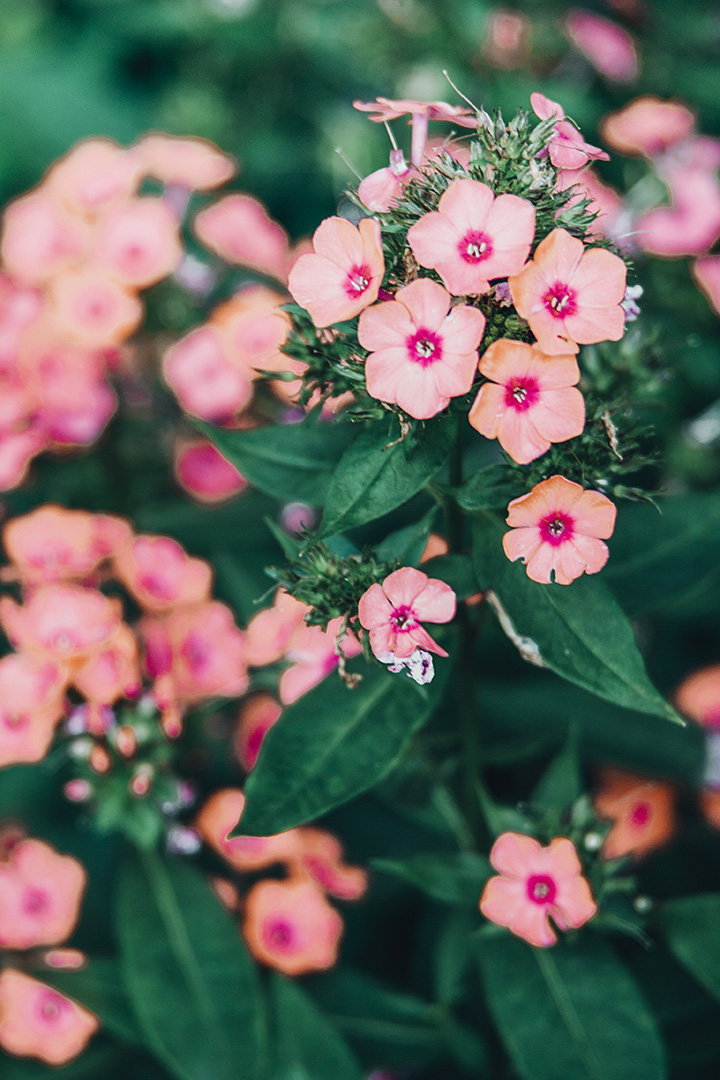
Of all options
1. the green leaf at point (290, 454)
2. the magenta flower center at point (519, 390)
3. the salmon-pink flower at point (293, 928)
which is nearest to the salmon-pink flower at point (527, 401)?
the magenta flower center at point (519, 390)

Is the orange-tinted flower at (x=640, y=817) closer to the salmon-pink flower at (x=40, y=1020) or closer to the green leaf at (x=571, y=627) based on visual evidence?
the green leaf at (x=571, y=627)

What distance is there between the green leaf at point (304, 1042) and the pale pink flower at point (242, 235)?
1.37 meters

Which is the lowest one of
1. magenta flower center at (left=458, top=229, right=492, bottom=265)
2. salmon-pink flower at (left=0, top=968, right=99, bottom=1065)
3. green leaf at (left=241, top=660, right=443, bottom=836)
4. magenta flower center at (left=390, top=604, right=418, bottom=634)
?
salmon-pink flower at (left=0, top=968, right=99, bottom=1065)

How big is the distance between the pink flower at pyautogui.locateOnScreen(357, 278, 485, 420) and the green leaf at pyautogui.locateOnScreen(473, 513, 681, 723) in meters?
0.22

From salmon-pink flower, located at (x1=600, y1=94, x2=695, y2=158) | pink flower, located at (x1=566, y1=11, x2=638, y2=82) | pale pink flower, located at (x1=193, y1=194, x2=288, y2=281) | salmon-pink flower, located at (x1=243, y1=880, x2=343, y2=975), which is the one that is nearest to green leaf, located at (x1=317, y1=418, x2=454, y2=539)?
salmon-pink flower, located at (x1=243, y1=880, x2=343, y2=975)

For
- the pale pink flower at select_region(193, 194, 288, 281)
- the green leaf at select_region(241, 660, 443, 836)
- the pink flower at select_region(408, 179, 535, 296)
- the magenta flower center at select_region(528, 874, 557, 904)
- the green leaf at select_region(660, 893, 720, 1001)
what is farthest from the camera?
the pale pink flower at select_region(193, 194, 288, 281)

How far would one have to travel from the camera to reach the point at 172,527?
1.84m

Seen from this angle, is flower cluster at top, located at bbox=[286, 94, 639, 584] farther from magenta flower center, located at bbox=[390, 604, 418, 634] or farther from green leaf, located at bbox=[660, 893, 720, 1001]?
green leaf, located at bbox=[660, 893, 720, 1001]

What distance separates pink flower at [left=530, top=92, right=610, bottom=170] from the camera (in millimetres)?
810

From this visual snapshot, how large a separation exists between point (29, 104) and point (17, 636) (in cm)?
249

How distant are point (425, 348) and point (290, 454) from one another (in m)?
0.30

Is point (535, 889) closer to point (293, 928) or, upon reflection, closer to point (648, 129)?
point (293, 928)

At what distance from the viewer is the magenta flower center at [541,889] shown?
1019 millimetres

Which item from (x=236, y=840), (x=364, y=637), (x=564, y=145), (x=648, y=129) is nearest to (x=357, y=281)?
(x=564, y=145)
